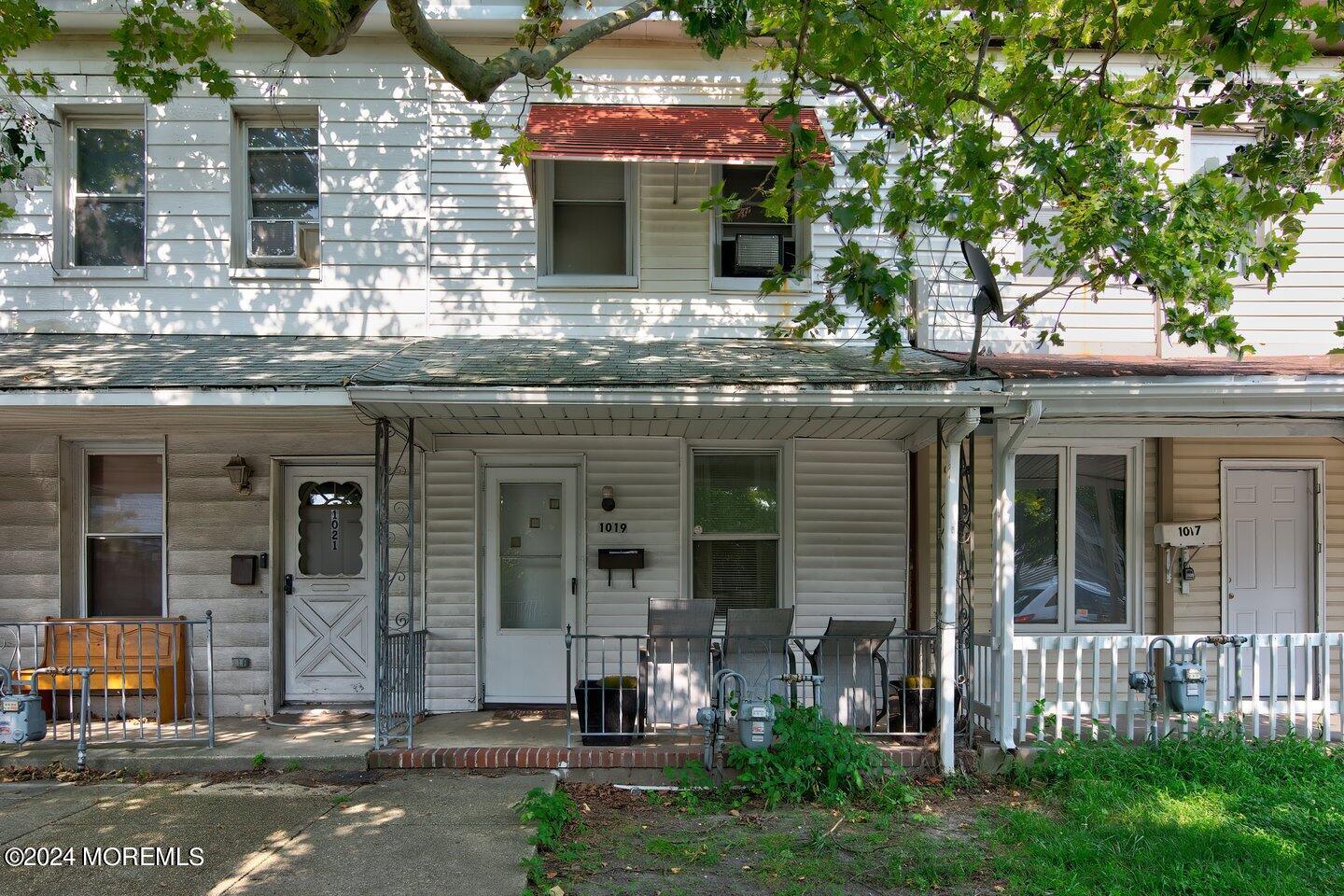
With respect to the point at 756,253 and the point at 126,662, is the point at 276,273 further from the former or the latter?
the point at 756,253

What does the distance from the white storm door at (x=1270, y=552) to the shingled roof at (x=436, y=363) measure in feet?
12.4

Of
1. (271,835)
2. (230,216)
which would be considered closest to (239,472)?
(230,216)

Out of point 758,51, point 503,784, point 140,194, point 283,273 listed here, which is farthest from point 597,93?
point 503,784

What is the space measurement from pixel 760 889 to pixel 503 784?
7.10 ft

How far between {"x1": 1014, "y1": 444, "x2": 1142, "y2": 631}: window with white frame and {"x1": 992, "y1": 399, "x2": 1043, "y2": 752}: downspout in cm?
178

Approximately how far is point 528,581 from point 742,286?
130 inches

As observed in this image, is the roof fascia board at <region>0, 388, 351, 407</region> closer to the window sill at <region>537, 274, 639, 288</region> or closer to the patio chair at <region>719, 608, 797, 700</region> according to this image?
the window sill at <region>537, 274, 639, 288</region>

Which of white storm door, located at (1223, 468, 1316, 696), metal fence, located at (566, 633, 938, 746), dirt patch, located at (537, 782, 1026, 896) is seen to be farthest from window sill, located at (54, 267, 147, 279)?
white storm door, located at (1223, 468, 1316, 696)

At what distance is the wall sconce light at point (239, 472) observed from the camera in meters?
7.93

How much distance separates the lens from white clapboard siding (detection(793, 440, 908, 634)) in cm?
821

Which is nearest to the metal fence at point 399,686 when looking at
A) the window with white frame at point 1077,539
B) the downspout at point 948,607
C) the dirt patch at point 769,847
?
the dirt patch at point 769,847

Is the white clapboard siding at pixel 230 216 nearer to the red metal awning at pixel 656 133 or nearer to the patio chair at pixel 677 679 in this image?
the red metal awning at pixel 656 133

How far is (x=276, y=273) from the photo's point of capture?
8.08 meters

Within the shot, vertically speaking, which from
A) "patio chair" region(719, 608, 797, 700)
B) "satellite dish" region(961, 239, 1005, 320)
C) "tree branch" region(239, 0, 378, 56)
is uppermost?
"tree branch" region(239, 0, 378, 56)
